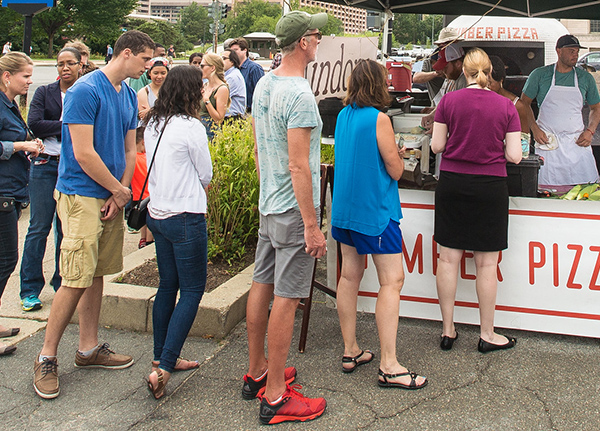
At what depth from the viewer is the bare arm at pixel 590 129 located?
549 centimetres

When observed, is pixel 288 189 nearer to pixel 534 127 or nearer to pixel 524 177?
pixel 524 177

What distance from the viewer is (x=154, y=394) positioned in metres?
3.30

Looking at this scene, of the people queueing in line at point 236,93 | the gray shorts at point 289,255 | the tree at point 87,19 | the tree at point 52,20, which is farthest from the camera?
the tree at point 87,19

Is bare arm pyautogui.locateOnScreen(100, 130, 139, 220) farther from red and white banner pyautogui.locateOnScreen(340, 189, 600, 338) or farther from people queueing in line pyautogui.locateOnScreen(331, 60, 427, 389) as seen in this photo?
red and white banner pyautogui.locateOnScreen(340, 189, 600, 338)

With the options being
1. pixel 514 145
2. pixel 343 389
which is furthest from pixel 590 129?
pixel 343 389

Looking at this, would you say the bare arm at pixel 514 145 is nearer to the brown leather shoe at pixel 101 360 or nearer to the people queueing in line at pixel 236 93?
the brown leather shoe at pixel 101 360

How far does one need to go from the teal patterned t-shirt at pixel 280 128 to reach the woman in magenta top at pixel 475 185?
1097mm

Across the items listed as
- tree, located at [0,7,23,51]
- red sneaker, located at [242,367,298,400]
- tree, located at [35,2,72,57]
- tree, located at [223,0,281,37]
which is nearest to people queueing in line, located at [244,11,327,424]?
red sneaker, located at [242,367,298,400]

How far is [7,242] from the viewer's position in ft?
12.6

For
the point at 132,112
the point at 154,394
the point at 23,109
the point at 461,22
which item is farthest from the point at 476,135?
the point at 461,22

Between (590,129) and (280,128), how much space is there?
373cm

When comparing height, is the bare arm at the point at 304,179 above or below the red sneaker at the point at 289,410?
above

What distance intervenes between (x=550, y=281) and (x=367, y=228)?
1543 mm

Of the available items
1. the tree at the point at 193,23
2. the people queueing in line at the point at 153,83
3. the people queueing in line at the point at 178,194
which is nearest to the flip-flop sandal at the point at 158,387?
the people queueing in line at the point at 178,194
